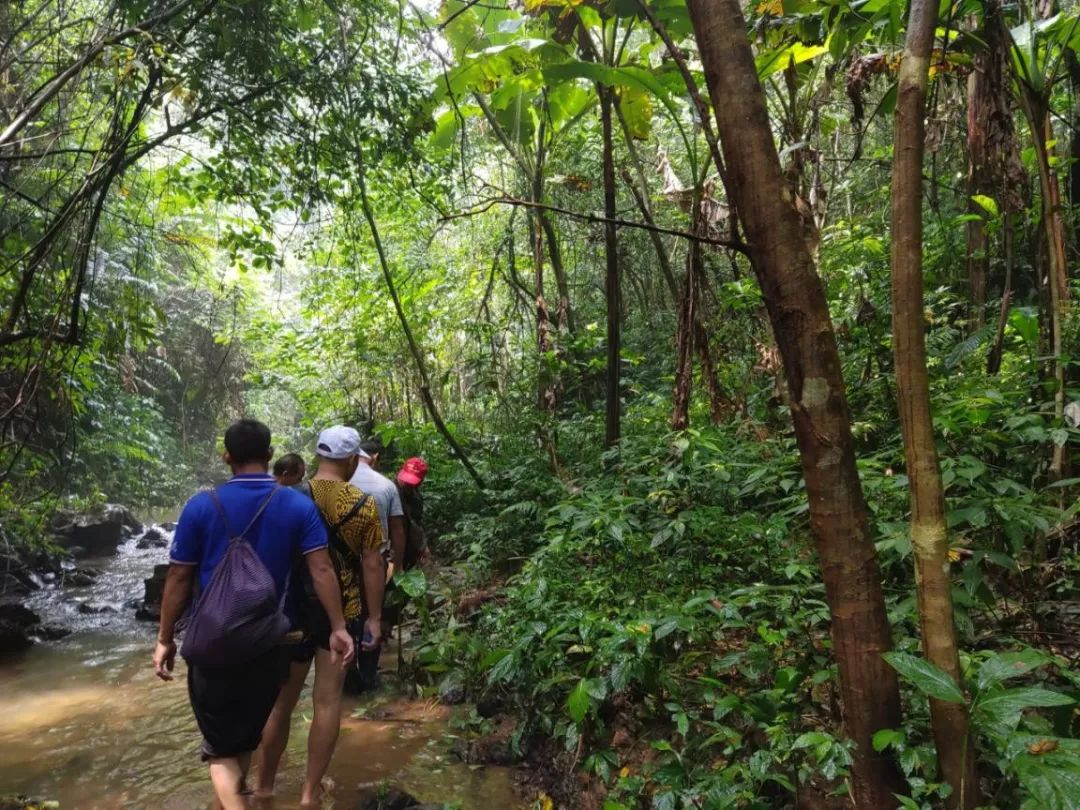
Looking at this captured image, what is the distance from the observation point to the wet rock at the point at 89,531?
1301cm

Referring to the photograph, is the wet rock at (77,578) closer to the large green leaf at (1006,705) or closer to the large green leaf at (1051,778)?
the large green leaf at (1006,705)

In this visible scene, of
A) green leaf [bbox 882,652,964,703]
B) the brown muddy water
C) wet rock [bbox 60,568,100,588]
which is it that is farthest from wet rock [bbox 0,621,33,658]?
green leaf [bbox 882,652,964,703]

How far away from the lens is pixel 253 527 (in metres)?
2.84

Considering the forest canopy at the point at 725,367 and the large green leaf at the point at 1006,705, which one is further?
the forest canopy at the point at 725,367

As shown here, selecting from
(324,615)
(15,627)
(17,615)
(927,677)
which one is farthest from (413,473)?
(17,615)

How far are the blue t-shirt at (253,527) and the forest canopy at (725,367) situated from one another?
4.16 feet

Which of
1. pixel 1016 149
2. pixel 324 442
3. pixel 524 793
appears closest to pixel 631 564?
pixel 524 793

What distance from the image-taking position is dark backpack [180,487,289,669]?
260cm

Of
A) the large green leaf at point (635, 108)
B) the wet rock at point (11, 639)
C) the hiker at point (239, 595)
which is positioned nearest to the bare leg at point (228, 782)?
the hiker at point (239, 595)

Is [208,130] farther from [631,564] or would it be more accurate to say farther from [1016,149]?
[1016,149]

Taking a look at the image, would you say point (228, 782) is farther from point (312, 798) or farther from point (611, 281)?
point (611, 281)

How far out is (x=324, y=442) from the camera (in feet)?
11.6

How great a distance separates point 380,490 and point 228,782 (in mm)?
2042

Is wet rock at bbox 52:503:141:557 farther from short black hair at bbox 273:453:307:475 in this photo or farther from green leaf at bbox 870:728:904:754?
green leaf at bbox 870:728:904:754
